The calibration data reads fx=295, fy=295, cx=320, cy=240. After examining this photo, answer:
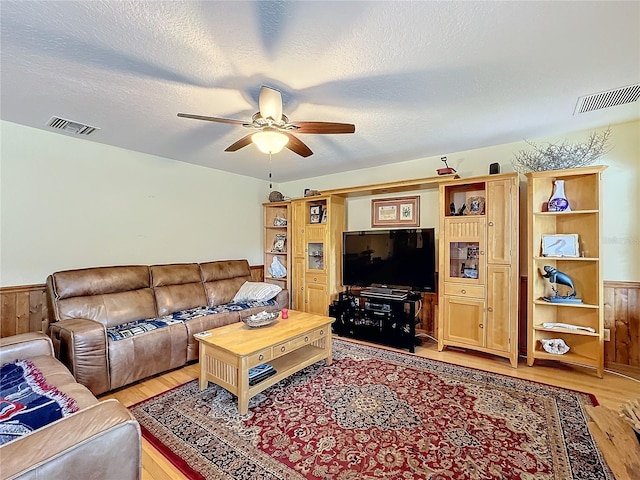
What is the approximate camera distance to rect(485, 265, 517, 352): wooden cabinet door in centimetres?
302

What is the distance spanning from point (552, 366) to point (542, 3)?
3.13 metres

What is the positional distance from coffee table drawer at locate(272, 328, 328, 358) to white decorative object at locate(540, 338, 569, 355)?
220 cm

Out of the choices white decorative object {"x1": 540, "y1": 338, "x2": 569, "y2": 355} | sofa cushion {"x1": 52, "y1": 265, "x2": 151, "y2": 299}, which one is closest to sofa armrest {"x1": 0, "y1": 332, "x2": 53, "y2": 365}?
sofa cushion {"x1": 52, "y1": 265, "x2": 151, "y2": 299}

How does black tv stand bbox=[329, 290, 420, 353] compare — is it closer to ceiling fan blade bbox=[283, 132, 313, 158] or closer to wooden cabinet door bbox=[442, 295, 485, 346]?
wooden cabinet door bbox=[442, 295, 485, 346]

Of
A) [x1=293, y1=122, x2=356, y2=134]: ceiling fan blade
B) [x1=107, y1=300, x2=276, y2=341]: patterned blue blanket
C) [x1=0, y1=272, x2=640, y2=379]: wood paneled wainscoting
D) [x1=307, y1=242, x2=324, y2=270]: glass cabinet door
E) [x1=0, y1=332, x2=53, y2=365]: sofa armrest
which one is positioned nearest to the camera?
[x1=0, y1=332, x2=53, y2=365]: sofa armrest

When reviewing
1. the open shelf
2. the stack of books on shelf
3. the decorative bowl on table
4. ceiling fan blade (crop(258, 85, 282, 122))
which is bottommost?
the stack of books on shelf

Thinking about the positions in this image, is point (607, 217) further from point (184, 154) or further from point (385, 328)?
point (184, 154)

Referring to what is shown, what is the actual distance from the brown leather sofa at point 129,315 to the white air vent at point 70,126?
1399 millimetres

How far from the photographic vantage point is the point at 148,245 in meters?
3.75

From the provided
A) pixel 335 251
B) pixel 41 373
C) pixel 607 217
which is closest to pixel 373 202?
pixel 335 251

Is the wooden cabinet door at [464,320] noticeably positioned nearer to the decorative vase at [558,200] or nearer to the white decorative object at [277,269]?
the decorative vase at [558,200]

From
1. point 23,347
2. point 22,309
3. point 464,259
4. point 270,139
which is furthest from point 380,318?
point 22,309

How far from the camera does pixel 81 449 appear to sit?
1.03m

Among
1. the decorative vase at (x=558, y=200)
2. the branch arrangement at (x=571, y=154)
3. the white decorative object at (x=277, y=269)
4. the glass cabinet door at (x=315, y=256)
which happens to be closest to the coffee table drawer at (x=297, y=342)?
the glass cabinet door at (x=315, y=256)
